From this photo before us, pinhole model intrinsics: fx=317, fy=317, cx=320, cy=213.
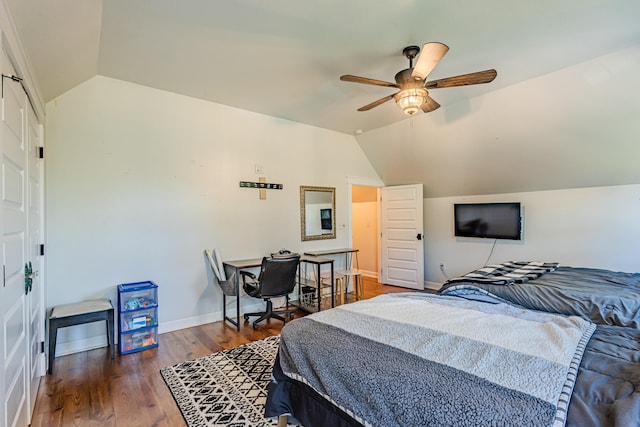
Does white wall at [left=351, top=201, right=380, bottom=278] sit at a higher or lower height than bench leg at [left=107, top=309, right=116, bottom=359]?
higher

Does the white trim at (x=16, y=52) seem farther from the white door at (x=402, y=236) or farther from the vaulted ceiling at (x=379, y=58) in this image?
the white door at (x=402, y=236)

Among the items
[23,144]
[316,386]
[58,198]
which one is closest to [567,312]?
[316,386]

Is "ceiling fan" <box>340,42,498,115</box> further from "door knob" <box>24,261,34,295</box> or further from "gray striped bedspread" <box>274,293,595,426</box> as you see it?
"door knob" <box>24,261,34,295</box>

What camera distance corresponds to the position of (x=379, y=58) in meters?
2.85

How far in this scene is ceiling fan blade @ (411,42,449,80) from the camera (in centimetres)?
207

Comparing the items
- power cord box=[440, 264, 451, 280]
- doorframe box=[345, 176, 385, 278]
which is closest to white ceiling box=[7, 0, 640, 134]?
doorframe box=[345, 176, 385, 278]

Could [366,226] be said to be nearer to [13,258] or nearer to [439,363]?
[439,363]

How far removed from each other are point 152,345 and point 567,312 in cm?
371

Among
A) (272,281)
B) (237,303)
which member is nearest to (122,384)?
(237,303)

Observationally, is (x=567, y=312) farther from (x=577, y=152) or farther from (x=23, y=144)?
(x=23, y=144)

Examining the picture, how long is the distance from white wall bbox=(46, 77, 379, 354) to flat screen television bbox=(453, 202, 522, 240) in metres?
2.70

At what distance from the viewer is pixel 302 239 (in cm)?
483

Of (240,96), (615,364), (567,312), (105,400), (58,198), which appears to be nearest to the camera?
(615,364)

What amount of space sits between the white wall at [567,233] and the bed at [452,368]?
229cm
